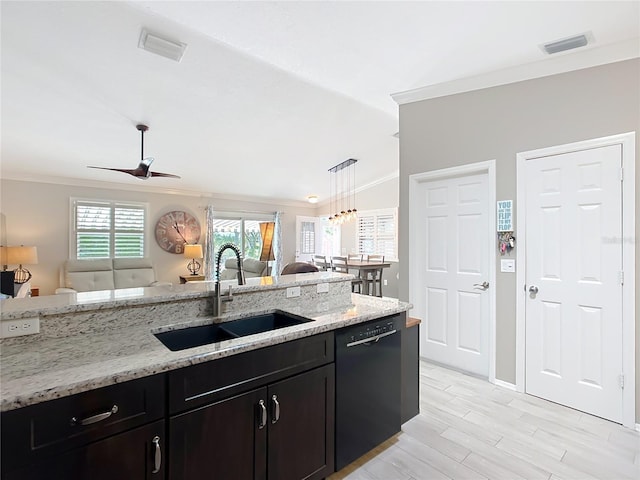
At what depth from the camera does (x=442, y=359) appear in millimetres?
3438

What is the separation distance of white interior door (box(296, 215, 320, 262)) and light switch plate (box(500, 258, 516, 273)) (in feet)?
19.3

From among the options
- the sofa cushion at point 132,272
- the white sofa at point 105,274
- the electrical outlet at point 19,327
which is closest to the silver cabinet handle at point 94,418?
the electrical outlet at point 19,327

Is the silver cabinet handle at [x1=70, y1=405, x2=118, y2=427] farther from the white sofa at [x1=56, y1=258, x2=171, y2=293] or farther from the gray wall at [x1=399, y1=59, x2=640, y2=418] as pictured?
the white sofa at [x1=56, y1=258, x2=171, y2=293]

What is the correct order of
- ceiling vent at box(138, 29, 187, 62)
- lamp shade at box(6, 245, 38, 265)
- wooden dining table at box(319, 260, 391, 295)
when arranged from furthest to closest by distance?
wooden dining table at box(319, 260, 391, 295), lamp shade at box(6, 245, 38, 265), ceiling vent at box(138, 29, 187, 62)

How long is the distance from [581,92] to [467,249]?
61.7 inches

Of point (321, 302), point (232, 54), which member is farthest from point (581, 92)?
point (232, 54)

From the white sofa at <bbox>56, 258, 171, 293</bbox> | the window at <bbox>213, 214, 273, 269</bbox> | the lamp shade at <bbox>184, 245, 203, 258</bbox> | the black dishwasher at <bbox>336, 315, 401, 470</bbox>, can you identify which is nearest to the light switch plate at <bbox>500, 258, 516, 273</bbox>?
the black dishwasher at <bbox>336, 315, 401, 470</bbox>

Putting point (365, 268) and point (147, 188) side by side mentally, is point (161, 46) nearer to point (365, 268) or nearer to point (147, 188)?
point (147, 188)

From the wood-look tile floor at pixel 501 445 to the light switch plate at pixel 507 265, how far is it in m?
1.09

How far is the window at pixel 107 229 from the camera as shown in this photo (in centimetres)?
560

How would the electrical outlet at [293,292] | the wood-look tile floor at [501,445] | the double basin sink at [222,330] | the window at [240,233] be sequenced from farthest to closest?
1. the window at [240,233]
2. the electrical outlet at [293,292]
3. the wood-look tile floor at [501,445]
4. the double basin sink at [222,330]

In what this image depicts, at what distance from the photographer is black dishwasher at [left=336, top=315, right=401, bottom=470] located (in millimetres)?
1735

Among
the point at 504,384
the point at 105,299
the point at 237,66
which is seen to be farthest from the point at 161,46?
the point at 504,384

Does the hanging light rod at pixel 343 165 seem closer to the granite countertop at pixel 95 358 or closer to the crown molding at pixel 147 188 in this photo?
the crown molding at pixel 147 188
